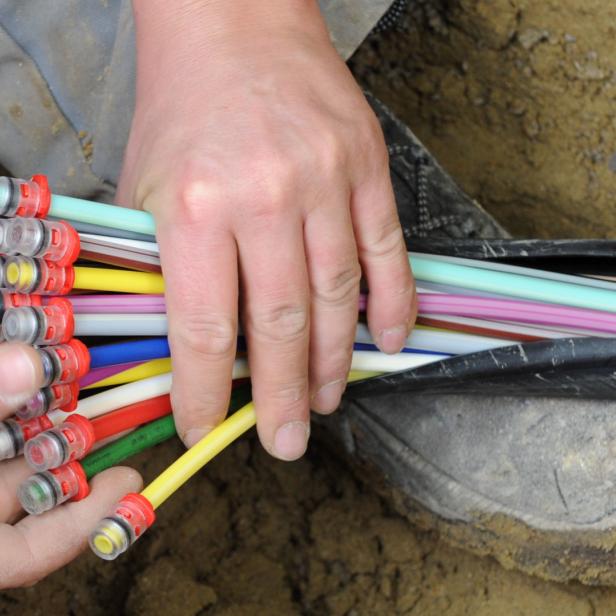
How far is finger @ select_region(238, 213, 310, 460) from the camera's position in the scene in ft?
2.37

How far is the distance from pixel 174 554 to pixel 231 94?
60 cm

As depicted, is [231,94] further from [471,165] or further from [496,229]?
[471,165]

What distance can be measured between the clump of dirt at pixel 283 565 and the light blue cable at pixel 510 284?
36 cm

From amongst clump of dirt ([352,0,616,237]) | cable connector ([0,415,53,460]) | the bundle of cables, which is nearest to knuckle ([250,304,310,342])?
the bundle of cables

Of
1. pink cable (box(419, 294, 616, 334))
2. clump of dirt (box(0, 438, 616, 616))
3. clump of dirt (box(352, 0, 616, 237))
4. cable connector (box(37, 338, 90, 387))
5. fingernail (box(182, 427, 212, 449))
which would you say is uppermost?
cable connector (box(37, 338, 90, 387))

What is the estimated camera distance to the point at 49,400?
740 millimetres

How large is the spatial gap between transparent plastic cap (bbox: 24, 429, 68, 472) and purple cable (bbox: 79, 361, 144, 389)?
0.28ft

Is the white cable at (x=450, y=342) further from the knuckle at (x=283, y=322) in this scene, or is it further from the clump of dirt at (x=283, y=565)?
the clump of dirt at (x=283, y=565)

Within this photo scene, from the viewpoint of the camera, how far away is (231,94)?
0.75m

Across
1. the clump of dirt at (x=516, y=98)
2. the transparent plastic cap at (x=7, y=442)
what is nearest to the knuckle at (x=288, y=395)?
the transparent plastic cap at (x=7, y=442)

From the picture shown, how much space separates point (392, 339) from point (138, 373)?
0.24 meters

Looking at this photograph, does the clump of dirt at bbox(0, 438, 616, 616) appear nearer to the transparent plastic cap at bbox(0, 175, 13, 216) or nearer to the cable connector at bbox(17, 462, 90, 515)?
the cable connector at bbox(17, 462, 90, 515)

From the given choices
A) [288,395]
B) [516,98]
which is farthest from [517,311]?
[516,98]

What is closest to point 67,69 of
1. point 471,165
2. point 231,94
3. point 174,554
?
point 231,94
